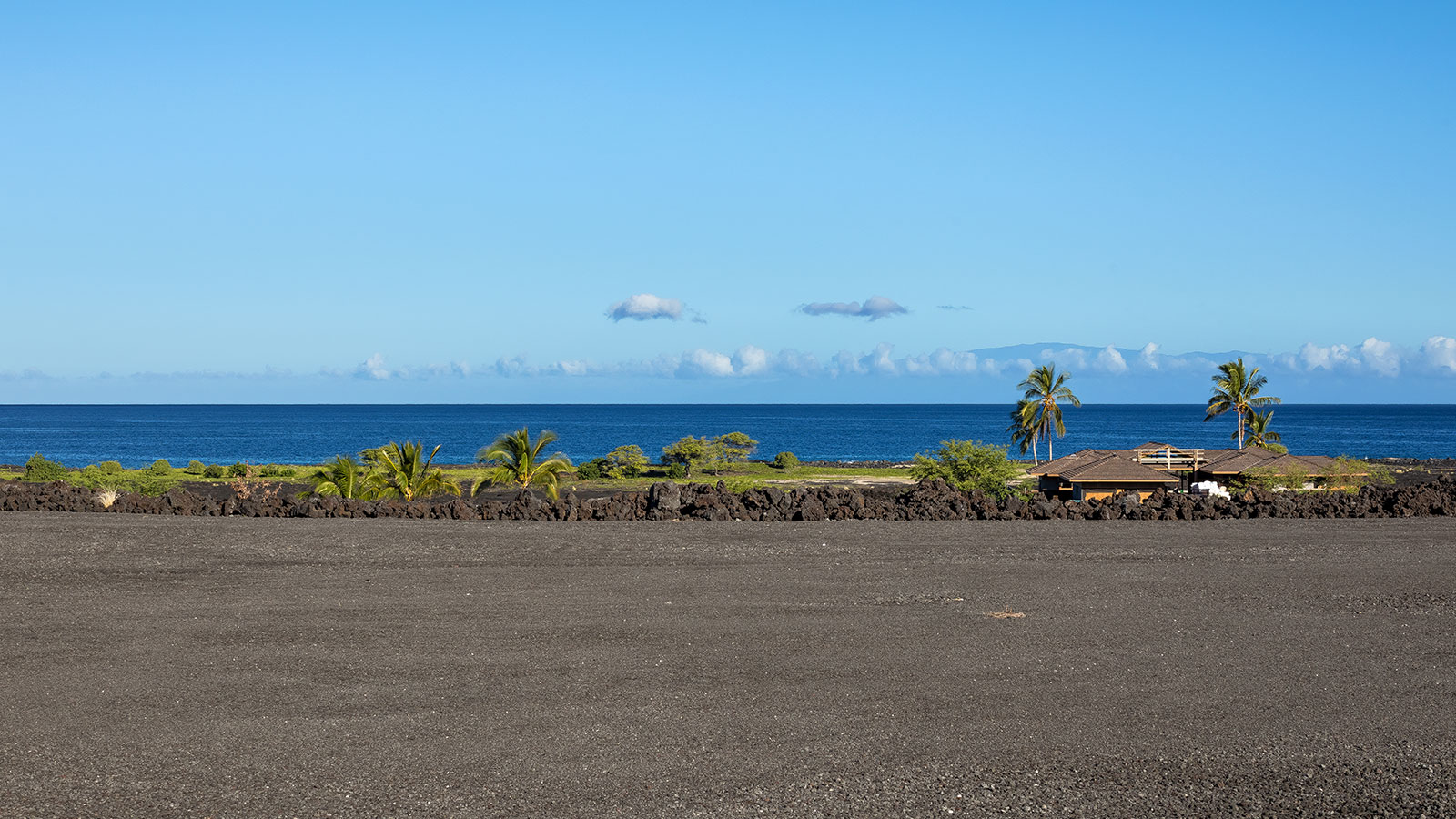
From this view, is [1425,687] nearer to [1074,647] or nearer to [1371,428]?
[1074,647]

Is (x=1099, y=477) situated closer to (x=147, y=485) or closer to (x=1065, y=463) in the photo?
(x=1065, y=463)

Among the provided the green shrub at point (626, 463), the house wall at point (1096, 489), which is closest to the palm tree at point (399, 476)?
the house wall at point (1096, 489)

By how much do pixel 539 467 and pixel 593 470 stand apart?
41.3 m

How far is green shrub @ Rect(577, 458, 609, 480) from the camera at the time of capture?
205 ft

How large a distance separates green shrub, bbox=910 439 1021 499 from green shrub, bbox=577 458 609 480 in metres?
33.2

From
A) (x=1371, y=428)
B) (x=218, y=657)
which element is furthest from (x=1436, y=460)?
(x=218, y=657)

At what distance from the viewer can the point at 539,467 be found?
22.9 metres

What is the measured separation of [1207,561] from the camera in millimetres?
11945

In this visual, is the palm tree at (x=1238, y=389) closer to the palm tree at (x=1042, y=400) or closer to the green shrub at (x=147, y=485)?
the palm tree at (x=1042, y=400)

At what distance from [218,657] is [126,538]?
6.22 metres

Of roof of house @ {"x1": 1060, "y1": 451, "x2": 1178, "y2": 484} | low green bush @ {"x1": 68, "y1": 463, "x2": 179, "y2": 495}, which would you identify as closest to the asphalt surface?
roof of house @ {"x1": 1060, "y1": 451, "x2": 1178, "y2": 484}

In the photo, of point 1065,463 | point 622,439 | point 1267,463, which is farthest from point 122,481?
point 622,439

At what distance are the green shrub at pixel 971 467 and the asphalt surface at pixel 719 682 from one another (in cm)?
1716

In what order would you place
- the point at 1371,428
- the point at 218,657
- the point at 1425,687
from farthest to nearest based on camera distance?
1. the point at 1371,428
2. the point at 218,657
3. the point at 1425,687
